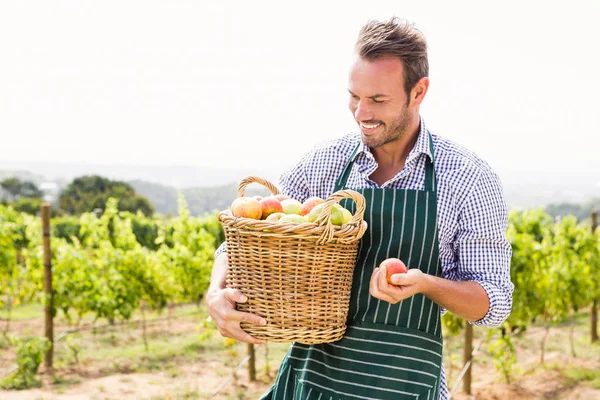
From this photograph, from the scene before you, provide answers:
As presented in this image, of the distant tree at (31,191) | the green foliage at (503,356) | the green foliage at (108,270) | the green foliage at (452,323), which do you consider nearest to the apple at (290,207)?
the green foliage at (452,323)

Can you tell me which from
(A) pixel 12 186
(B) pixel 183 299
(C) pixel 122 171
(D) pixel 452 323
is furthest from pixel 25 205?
(D) pixel 452 323

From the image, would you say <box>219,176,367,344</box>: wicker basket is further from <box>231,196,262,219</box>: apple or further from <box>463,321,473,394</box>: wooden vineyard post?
<box>463,321,473,394</box>: wooden vineyard post

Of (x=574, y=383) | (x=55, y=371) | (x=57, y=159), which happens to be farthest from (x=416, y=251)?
(x=57, y=159)

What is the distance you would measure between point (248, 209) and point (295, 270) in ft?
0.69

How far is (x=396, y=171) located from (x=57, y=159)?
241ft

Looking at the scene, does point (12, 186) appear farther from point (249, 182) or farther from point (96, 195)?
point (249, 182)

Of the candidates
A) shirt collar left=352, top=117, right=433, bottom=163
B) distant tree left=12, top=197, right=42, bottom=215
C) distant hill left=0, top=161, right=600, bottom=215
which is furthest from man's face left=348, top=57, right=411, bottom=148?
distant tree left=12, top=197, right=42, bottom=215

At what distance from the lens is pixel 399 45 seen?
182 centimetres

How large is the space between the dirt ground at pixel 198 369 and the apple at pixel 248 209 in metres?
3.84

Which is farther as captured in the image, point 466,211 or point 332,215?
point 466,211

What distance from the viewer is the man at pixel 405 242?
1.80 m

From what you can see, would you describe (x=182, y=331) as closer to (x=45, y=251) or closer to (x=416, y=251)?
(x=45, y=251)

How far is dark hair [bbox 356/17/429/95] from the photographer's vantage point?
1807mm

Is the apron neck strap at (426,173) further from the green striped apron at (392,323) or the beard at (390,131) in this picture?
the beard at (390,131)
